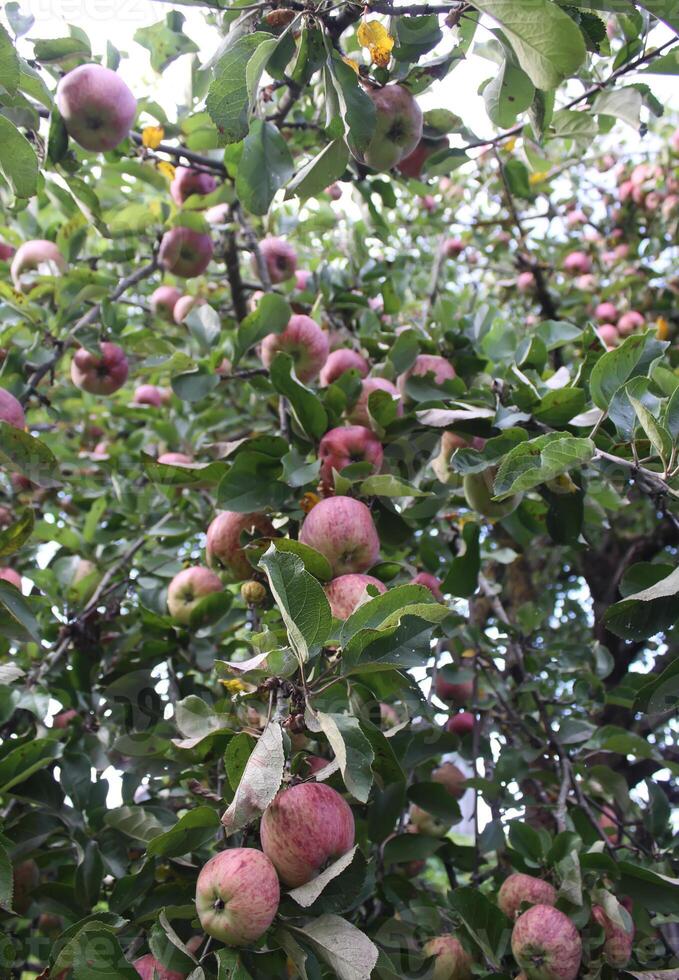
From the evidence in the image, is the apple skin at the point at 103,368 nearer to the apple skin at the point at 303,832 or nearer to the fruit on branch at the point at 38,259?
the fruit on branch at the point at 38,259

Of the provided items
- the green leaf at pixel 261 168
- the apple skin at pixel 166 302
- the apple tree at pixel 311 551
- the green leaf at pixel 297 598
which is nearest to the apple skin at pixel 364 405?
the apple tree at pixel 311 551

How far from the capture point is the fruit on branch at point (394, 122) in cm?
131

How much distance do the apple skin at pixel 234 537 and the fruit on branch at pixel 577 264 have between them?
275cm

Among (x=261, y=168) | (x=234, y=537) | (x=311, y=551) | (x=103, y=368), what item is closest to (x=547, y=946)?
(x=311, y=551)

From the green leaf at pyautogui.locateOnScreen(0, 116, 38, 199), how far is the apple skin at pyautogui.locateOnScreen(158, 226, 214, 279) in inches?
29.7

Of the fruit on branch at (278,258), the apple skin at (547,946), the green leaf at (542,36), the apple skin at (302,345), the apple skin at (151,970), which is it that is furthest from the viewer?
the fruit on branch at (278,258)

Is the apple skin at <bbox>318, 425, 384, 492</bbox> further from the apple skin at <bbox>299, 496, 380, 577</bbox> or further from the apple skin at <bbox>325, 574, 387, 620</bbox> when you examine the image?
the apple skin at <bbox>325, 574, 387, 620</bbox>

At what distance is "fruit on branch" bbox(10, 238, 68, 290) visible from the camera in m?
2.02

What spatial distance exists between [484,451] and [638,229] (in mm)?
3174

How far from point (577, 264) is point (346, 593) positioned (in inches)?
116

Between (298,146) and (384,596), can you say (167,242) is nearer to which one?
(298,146)

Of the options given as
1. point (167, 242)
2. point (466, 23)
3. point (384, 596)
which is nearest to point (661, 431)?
point (384, 596)

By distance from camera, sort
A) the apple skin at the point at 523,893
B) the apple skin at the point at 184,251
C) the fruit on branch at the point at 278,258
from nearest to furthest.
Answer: the apple skin at the point at 523,893, the apple skin at the point at 184,251, the fruit on branch at the point at 278,258

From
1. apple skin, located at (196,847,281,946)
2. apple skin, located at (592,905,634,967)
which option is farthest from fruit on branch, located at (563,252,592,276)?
apple skin, located at (196,847,281,946)
